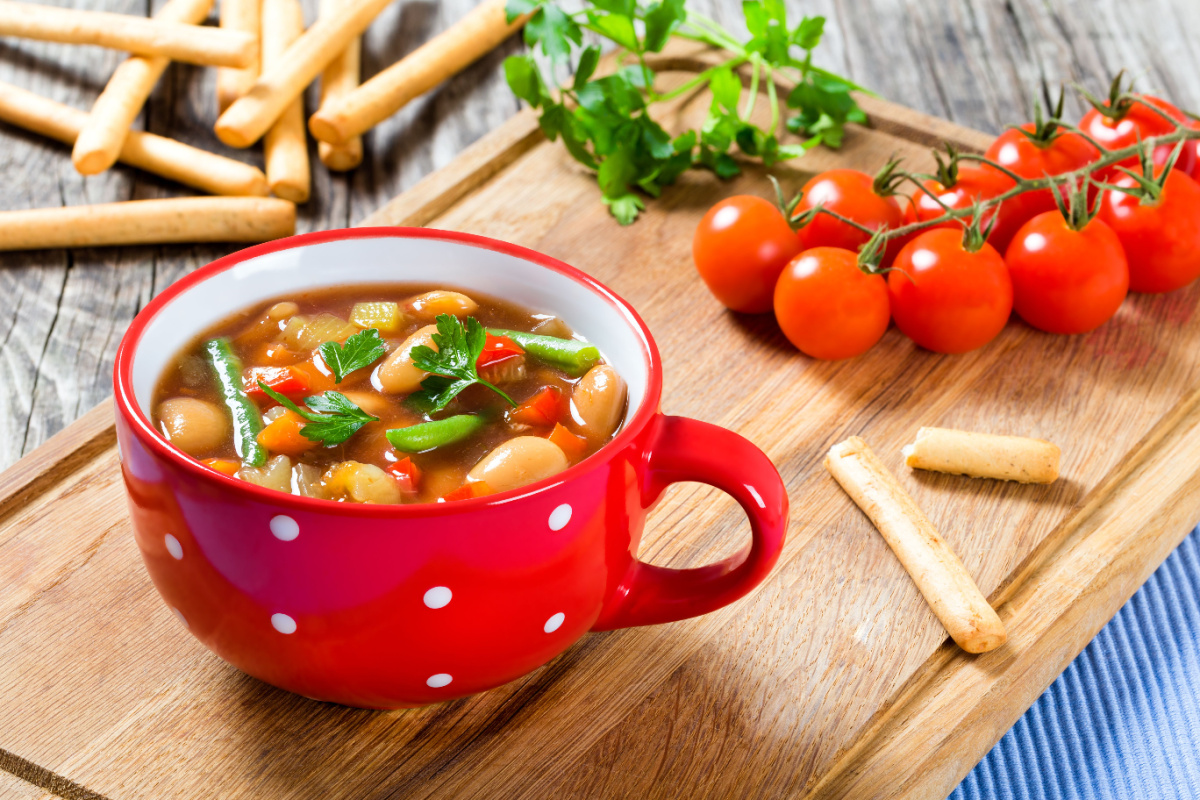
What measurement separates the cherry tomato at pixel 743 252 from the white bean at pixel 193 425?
43.8 inches

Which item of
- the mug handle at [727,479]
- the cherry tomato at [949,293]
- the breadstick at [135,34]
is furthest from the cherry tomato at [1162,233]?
the breadstick at [135,34]

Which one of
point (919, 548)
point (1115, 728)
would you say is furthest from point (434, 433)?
point (1115, 728)

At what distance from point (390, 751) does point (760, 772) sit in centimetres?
46

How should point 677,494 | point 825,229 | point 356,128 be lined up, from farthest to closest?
1. point 356,128
2. point 825,229
3. point 677,494

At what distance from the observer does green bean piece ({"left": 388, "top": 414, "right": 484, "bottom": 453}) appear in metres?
1.39

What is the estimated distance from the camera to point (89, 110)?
3221 mm

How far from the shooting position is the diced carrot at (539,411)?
57.4 inches

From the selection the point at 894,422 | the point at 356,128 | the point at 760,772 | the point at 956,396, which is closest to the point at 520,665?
the point at 760,772

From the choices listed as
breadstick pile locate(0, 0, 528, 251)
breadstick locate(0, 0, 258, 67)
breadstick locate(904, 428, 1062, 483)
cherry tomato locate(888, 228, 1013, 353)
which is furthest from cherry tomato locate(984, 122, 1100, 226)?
breadstick locate(0, 0, 258, 67)

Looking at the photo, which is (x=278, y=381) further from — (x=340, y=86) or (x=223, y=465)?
(x=340, y=86)

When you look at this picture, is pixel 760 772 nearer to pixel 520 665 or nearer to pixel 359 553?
pixel 520 665

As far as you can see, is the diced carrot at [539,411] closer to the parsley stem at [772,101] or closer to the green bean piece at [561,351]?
the green bean piece at [561,351]

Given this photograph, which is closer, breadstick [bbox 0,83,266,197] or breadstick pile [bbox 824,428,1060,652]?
breadstick pile [bbox 824,428,1060,652]

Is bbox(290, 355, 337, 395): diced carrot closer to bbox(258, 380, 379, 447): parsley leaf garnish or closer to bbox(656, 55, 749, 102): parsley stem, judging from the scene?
bbox(258, 380, 379, 447): parsley leaf garnish
